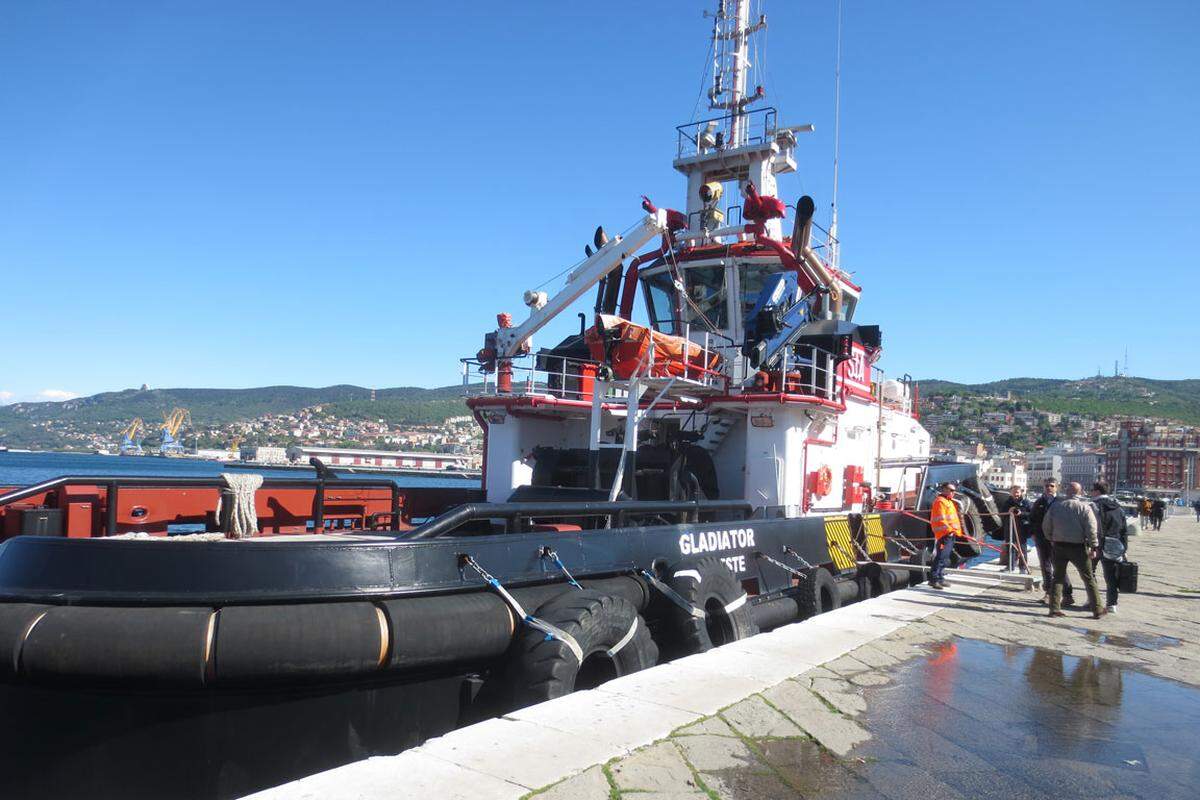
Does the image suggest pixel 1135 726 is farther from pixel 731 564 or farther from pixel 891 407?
pixel 891 407

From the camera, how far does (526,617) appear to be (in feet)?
17.0

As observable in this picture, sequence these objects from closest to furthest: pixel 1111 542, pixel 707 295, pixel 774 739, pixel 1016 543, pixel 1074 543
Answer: pixel 774 739, pixel 1074 543, pixel 1111 542, pixel 1016 543, pixel 707 295

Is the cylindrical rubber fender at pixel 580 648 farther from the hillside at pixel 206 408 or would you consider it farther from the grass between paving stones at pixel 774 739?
the hillside at pixel 206 408

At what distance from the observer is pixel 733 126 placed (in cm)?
1478

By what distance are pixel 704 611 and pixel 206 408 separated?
506 ft

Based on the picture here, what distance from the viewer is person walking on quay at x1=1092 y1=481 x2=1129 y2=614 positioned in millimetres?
8398

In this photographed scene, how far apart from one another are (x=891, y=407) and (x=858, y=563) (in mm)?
5376

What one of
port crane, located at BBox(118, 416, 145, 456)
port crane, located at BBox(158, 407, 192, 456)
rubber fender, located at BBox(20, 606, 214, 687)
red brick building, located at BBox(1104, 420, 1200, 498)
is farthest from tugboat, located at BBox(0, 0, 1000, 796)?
red brick building, located at BBox(1104, 420, 1200, 498)

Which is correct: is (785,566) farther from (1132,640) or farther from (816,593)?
(1132,640)

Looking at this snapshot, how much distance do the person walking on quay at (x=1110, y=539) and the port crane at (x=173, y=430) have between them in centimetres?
10858

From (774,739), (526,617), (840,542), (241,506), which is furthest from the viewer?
(840,542)

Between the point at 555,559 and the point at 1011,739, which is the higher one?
the point at 555,559

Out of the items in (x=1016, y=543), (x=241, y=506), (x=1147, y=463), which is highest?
(x=241, y=506)

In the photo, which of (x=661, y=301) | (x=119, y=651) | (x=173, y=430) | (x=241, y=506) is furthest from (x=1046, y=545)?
(x=173, y=430)
